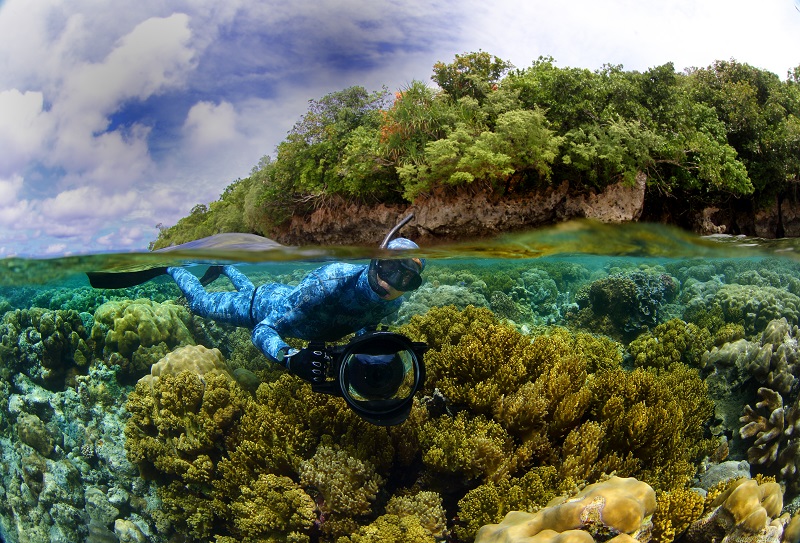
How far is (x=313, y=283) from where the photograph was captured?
292 cm

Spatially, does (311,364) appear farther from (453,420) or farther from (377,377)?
(453,420)

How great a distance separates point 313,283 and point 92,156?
12.6 ft

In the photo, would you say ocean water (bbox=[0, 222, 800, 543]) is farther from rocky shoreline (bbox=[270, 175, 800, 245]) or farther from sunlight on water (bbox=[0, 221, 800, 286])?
rocky shoreline (bbox=[270, 175, 800, 245])

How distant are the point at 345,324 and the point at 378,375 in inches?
13.3

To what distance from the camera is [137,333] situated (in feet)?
9.85

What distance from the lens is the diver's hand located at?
2645 millimetres

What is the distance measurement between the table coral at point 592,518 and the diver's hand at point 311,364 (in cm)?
102

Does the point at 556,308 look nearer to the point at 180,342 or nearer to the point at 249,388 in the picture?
the point at 249,388

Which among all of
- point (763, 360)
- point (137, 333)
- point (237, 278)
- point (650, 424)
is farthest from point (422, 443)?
point (763, 360)

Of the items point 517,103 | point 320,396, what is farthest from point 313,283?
point 517,103

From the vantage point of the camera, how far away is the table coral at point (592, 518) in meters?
2.23

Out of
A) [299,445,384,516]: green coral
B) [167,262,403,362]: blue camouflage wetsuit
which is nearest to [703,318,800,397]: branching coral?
[167,262,403,362]: blue camouflage wetsuit

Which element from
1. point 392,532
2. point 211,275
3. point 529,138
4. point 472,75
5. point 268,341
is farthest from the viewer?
point 529,138

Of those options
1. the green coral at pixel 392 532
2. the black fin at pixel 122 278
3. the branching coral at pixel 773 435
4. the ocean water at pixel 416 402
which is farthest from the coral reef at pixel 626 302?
the black fin at pixel 122 278
